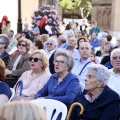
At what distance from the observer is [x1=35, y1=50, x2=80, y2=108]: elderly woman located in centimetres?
545

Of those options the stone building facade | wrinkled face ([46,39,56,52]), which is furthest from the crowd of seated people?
the stone building facade

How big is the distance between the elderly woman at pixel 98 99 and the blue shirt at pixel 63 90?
43cm

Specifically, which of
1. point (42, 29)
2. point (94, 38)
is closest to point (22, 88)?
point (94, 38)

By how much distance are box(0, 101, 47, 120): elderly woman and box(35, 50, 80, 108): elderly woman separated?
2676 mm

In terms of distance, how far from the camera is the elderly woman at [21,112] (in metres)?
2.63

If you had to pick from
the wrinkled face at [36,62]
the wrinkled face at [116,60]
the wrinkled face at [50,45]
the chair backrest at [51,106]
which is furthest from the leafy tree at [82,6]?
the chair backrest at [51,106]

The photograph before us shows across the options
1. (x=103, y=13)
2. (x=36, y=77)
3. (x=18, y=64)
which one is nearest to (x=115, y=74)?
(x=36, y=77)

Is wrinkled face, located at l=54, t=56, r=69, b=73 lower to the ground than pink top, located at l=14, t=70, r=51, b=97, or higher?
higher

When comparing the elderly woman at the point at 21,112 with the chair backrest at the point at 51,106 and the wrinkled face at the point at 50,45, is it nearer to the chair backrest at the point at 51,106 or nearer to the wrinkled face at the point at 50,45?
the chair backrest at the point at 51,106

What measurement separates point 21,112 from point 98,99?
2242 millimetres

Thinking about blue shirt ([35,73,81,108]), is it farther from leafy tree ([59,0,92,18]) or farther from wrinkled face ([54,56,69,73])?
leafy tree ([59,0,92,18])

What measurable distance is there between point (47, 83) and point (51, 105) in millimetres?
1085

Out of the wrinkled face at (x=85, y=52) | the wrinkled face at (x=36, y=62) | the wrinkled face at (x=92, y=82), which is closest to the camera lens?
the wrinkled face at (x=92, y=82)

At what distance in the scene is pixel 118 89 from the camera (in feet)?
19.0
